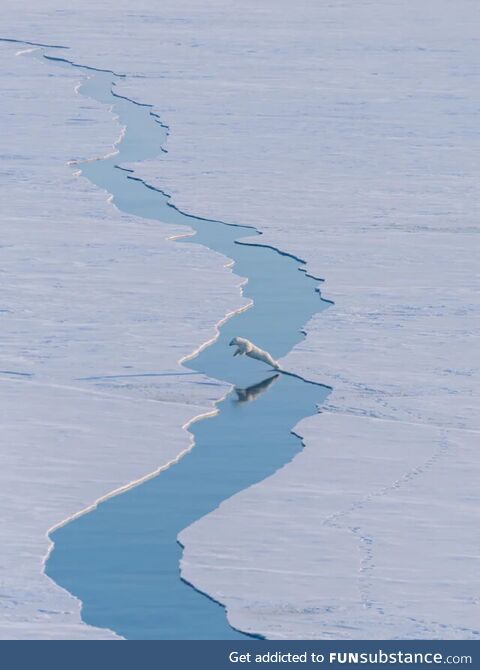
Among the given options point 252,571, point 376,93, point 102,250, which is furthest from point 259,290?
point 376,93

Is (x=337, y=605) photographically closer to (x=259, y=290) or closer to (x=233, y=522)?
(x=233, y=522)

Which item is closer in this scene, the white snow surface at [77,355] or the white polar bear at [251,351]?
the white snow surface at [77,355]

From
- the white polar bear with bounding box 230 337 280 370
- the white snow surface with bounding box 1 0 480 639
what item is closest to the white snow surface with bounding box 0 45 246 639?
the white snow surface with bounding box 1 0 480 639
